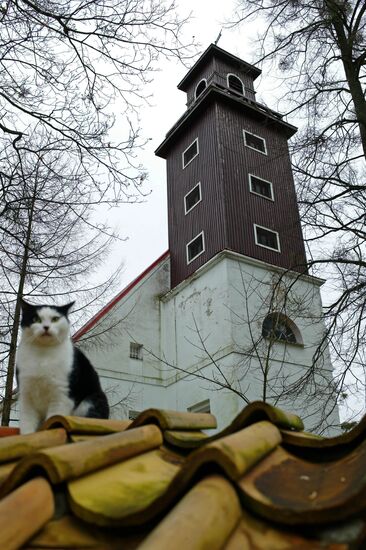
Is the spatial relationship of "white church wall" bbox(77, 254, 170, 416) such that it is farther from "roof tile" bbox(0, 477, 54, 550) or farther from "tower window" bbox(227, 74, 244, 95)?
"roof tile" bbox(0, 477, 54, 550)

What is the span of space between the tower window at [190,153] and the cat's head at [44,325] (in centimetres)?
2049

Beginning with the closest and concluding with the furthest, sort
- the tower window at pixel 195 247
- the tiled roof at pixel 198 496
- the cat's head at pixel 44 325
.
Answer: the tiled roof at pixel 198 496 → the cat's head at pixel 44 325 → the tower window at pixel 195 247

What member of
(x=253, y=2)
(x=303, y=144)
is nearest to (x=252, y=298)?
(x=303, y=144)

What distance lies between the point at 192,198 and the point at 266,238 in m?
4.41

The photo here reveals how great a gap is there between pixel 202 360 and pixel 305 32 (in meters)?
12.6

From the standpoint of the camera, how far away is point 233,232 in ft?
65.9

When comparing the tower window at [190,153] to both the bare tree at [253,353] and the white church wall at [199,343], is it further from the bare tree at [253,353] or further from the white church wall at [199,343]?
the bare tree at [253,353]

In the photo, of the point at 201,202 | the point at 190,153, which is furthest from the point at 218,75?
the point at 201,202

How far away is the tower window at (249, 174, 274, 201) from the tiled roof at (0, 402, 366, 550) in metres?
21.0

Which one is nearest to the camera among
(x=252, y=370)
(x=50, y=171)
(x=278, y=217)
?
(x=50, y=171)

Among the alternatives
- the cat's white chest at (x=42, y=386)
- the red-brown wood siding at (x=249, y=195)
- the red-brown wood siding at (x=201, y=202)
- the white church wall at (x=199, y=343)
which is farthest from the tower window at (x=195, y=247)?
the cat's white chest at (x=42, y=386)

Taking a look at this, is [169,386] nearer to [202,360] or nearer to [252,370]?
[202,360]

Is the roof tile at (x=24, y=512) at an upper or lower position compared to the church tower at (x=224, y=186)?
lower

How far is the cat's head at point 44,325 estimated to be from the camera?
3.70 meters
